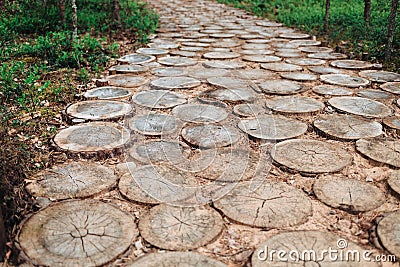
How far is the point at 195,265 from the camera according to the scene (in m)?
1.68

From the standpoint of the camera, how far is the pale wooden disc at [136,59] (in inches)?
200

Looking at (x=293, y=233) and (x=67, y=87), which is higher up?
(x=67, y=87)

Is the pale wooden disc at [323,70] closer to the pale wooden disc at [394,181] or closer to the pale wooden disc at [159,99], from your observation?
the pale wooden disc at [159,99]

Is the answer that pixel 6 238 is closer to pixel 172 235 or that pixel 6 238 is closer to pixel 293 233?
pixel 172 235

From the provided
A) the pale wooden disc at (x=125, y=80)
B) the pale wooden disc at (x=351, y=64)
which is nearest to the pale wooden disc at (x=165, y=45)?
the pale wooden disc at (x=125, y=80)

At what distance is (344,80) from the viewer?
14.2 ft

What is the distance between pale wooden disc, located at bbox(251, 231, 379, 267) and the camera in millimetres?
1695

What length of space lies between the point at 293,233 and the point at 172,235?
2.00ft

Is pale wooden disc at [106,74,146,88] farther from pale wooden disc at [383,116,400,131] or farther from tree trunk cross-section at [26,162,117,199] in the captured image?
pale wooden disc at [383,116,400,131]

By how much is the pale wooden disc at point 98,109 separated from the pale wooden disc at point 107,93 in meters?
0.18

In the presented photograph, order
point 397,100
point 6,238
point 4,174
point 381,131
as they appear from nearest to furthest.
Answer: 1. point 6,238
2. point 4,174
3. point 381,131
4. point 397,100

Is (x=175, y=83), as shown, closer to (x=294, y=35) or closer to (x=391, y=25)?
(x=391, y=25)

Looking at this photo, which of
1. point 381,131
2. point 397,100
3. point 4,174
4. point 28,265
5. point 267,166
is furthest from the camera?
point 397,100

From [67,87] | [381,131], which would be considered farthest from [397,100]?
[67,87]
